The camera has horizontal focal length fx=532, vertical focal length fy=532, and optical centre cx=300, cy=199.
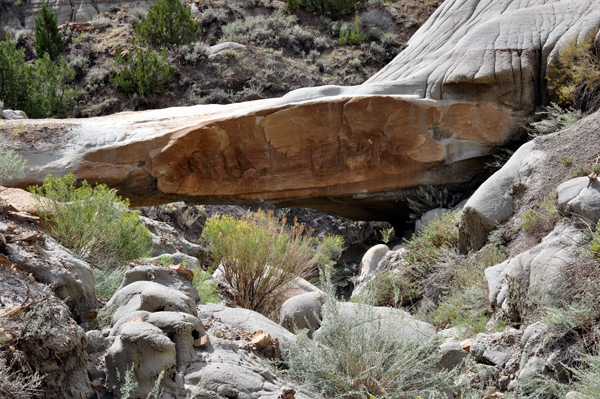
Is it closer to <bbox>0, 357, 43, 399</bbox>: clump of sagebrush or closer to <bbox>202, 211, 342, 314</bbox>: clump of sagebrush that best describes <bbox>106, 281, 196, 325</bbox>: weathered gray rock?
<bbox>0, 357, 43, 399</bbox>: clump of sagebrush

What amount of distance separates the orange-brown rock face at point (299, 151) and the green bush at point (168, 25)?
31.3 ft

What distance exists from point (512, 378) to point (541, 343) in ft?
1.11

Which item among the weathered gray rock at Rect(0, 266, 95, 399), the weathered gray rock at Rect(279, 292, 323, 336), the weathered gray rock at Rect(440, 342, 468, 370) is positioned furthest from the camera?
the weathered gray rock at Rect(279, 292, 323, 336)

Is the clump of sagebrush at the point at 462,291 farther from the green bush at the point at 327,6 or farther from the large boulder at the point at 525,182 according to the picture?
the green bush at the point at 327,6

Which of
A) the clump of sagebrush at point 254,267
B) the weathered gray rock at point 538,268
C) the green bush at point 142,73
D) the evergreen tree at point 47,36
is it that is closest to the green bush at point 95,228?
the clump of sagebrush at point 254,267

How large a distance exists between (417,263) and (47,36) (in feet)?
50.7

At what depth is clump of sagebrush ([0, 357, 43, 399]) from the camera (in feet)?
7.55

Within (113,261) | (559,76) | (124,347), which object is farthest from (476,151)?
(124,347)

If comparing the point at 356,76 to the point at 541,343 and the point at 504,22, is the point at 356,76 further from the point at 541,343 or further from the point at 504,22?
the point at 541,343

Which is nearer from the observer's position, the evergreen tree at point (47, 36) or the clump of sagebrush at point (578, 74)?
the clump of sagebrush at point (578, 74)

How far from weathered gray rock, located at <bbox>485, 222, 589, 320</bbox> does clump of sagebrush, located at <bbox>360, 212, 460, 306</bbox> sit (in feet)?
5.91

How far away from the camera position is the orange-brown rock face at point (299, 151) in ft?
25.9

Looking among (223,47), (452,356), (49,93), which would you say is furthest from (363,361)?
(223,47)

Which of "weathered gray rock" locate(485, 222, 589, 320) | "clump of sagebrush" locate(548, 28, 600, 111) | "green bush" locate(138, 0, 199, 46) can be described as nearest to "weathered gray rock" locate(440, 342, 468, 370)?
"weathered gray rock" locate(485, 222, 589, 320)
